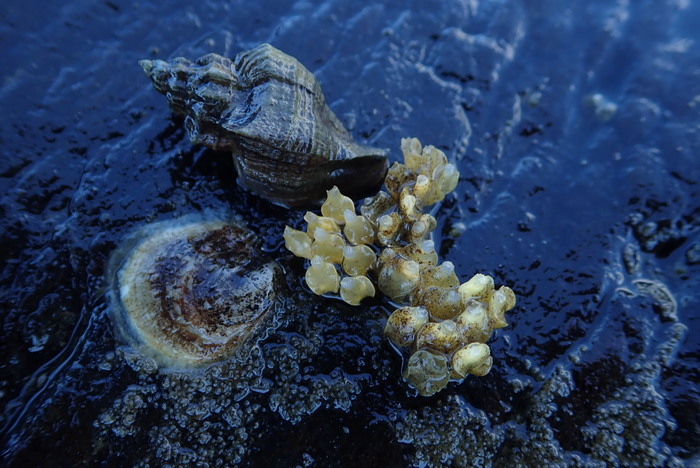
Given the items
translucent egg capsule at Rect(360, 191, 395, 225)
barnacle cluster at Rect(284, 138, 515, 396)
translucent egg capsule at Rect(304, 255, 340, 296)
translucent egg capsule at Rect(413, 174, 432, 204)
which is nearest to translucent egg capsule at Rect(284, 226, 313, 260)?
barnacle cluster at Rect(284, 138, 515, 396)

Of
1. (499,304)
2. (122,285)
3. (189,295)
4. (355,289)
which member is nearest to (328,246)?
(355,289)

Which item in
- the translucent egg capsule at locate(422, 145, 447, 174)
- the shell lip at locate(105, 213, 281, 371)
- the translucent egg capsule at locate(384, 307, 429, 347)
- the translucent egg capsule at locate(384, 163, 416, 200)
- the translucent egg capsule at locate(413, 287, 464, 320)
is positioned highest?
the translucent egg capsule at locate(422, 145, 447, 174)

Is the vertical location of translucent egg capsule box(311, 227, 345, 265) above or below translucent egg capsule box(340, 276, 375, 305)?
above

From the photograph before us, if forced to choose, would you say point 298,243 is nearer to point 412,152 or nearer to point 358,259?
point 358,259

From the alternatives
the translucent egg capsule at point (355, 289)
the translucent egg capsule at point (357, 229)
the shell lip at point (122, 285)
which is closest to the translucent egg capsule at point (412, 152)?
the translucent egg capsule at point (357, 229)

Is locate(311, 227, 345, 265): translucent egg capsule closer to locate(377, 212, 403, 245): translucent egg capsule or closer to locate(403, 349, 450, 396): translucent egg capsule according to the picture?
locate(377, 212, 403, 245): translucent egg capsule

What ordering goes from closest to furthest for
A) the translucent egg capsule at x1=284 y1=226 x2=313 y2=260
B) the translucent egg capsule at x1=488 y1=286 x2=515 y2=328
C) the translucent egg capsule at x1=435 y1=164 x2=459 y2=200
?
the translucent egg capsule at x1=488 y1=286 x2=515 y2=328 → the translucent egg capsule at x1=284 y1=226 x2=313 y2=260 → the translucent egg capsule at x1=435 y1=164 x2=459 y2=200

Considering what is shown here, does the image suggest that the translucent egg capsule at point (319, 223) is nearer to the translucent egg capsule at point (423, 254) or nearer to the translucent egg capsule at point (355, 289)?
the translucent egg capsule at point (355, 289)

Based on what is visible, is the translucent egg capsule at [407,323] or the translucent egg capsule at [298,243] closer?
the translucent egg capsule at [407,323]

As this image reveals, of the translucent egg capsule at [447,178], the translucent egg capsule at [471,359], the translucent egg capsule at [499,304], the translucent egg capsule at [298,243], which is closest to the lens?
the translucent egg capsule at [471,359]
